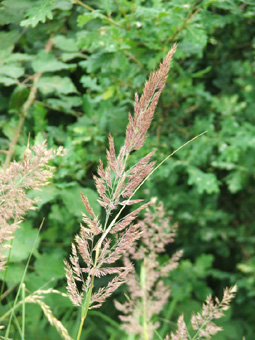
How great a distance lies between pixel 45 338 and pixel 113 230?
37.7 inches

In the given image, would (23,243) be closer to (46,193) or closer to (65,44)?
(46,193)

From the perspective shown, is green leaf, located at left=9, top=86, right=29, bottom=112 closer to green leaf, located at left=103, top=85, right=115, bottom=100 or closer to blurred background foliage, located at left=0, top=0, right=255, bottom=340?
blurred background foliage, located at left=0, top=0, right=255, bottom=340

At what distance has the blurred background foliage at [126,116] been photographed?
1500 millimetres

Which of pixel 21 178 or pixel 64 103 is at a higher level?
pixel 21 178

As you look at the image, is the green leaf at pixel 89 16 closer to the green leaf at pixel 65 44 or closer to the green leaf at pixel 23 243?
the green leaf at pixel 65 44

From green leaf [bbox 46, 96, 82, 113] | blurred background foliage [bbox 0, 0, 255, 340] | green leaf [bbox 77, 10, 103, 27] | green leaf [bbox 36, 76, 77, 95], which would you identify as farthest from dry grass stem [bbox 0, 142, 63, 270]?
green leaf [bbox 46, 96, 82, 113]

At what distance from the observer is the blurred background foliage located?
4.92 ft

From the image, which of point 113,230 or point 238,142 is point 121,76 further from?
point 113,230

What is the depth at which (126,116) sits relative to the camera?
5.62 ft

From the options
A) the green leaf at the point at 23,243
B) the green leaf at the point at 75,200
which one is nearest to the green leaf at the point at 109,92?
the green leaf at the point at 75,200

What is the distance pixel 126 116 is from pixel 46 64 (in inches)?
13.6

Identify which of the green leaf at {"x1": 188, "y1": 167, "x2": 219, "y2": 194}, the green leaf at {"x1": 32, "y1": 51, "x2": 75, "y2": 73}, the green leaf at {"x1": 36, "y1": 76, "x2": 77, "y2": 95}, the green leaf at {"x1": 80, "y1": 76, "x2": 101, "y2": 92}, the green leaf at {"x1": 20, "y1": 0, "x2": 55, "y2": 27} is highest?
the green leaf at {"x1": 20, "y1": 0, "x2": 55, "y2": 27}

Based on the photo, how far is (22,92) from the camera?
1.58 metres

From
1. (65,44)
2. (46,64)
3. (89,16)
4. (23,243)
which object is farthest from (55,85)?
(23,243)
